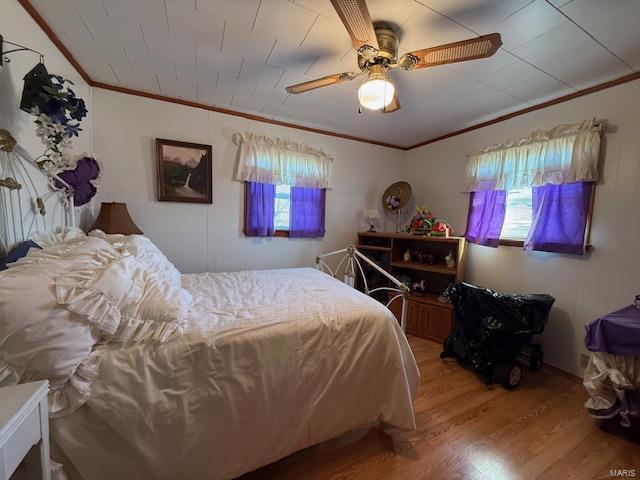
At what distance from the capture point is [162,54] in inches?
69.9

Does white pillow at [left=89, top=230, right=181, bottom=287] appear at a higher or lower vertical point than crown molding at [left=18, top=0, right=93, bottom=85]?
lower

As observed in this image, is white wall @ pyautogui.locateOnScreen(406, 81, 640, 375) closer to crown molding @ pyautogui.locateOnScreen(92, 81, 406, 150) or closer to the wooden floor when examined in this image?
the wooden floor

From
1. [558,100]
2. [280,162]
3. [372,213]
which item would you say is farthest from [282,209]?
[558,100]

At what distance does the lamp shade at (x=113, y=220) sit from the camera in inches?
82.8

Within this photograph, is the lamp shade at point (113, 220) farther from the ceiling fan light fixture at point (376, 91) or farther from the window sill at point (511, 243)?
the window sill at point (511, 243)

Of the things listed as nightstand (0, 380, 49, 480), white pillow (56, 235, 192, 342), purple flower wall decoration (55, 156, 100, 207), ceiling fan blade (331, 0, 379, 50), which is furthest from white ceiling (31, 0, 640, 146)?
nightstand (0, 380, 49, 480)

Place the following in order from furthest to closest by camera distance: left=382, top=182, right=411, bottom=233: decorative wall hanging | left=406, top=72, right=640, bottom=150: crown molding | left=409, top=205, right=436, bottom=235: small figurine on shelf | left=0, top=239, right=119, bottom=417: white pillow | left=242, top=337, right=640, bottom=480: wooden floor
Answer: left=382, top=182, right=411, bottom=233: decorative wall hanging < left=409, top=205, right=436, bottom=235: small figurine on shelf < left=406, top=72, right=640, bottom=150: crown molding < left=242, top=337, right=640, bottom=480: wooden floor < left=0, top=239, right=119, bottom=417: white pillow

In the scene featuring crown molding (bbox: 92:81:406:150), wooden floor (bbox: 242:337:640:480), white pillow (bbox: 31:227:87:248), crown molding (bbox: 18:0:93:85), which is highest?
crown molding (bbox: 92:81:406:150)

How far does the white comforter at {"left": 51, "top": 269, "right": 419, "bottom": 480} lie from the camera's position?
3.01ft

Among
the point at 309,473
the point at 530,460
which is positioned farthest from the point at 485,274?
the point at 309,473

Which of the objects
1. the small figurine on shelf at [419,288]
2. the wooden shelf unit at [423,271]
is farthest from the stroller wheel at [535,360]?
the small figurine on shelf at [419,288]

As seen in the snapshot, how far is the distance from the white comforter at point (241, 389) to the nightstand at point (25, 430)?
131 millimetres

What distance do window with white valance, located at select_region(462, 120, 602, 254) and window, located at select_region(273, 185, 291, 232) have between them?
2065mm

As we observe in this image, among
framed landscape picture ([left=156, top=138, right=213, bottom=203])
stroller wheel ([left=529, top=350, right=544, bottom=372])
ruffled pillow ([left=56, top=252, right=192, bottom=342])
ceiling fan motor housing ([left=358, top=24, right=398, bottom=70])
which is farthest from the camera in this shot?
framed landscape picture ([left=156, top=138, right=213, bottom=203])
